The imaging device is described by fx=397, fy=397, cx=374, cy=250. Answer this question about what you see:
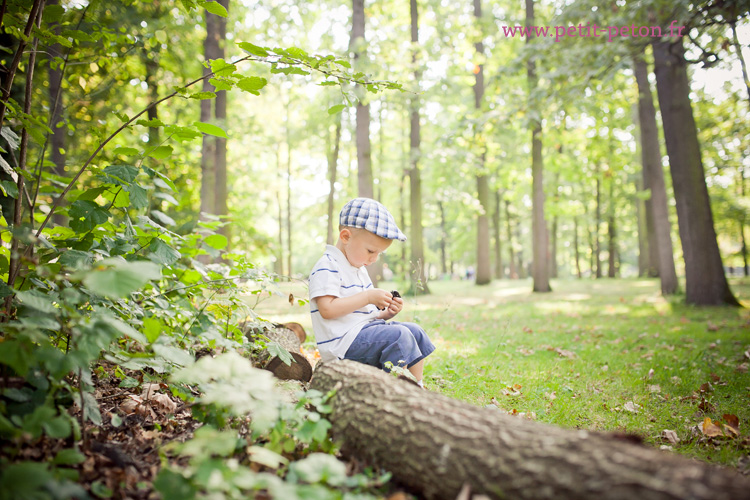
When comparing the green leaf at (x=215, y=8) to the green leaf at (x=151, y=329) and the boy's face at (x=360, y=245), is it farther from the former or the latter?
the green leaf at (x=151, y=329)

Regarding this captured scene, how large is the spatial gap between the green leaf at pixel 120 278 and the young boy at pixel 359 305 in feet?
4.29

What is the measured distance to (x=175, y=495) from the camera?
133cm

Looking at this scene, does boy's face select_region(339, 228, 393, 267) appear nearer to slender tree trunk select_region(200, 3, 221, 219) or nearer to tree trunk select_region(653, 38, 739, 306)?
slender tree trunk select_region(200, 3, 221, 219)

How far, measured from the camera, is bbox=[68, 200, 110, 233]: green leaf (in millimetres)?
2279

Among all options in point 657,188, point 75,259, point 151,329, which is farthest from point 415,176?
point 151,329

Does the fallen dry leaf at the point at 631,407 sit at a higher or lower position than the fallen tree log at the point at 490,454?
lower

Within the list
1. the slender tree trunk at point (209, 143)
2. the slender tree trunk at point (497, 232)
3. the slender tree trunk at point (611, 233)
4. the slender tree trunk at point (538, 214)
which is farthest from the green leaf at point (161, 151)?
the slender tree trunk at point (611, 233)

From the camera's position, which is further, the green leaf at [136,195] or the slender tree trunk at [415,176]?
the slender tree trunk at [415,176]

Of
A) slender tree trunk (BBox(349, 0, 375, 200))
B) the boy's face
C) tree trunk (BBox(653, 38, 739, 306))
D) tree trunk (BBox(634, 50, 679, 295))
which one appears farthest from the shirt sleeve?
tree trunk (BBox(634, 50, 679, 295))

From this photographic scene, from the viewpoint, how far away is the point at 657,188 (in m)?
10.6

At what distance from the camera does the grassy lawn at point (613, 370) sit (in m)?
3.00

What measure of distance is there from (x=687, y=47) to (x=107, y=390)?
36.7 feet

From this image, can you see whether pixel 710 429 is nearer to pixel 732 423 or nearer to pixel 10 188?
pixel 732 423

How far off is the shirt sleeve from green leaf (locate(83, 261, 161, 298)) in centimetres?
125
